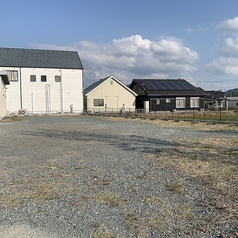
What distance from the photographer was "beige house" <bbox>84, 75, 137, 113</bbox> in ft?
115

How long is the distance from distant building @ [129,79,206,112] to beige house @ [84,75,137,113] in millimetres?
1918

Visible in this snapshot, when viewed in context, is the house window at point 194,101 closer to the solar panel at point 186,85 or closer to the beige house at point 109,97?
the solar panel at point 186,85

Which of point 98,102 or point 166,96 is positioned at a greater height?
point 166,96

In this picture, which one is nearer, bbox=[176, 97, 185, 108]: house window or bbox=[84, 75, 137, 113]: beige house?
bbox=[176, 97, 185, 108]: house window

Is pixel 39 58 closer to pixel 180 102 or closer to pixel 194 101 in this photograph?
pixel 180 102

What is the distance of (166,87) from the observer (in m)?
35.4

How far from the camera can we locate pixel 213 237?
2293 millimetres

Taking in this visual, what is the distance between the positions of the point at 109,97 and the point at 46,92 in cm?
887

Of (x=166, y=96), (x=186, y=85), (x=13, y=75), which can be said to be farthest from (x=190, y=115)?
(x=13, y=75)

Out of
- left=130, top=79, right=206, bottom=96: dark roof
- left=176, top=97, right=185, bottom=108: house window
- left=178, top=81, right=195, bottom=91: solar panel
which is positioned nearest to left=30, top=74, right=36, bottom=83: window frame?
left=130, top=79, right=206, bottom=96: dark roof

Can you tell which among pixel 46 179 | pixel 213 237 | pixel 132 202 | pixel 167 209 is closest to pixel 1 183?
pixel 46 179

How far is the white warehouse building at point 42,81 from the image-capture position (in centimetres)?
3184

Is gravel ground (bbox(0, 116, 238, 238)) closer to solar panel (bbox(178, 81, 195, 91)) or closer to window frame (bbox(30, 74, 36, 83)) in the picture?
window frame (bbox(30, 74, 36, 83))

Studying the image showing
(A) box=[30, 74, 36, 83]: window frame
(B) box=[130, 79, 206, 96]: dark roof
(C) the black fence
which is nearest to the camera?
(C) the black fence
